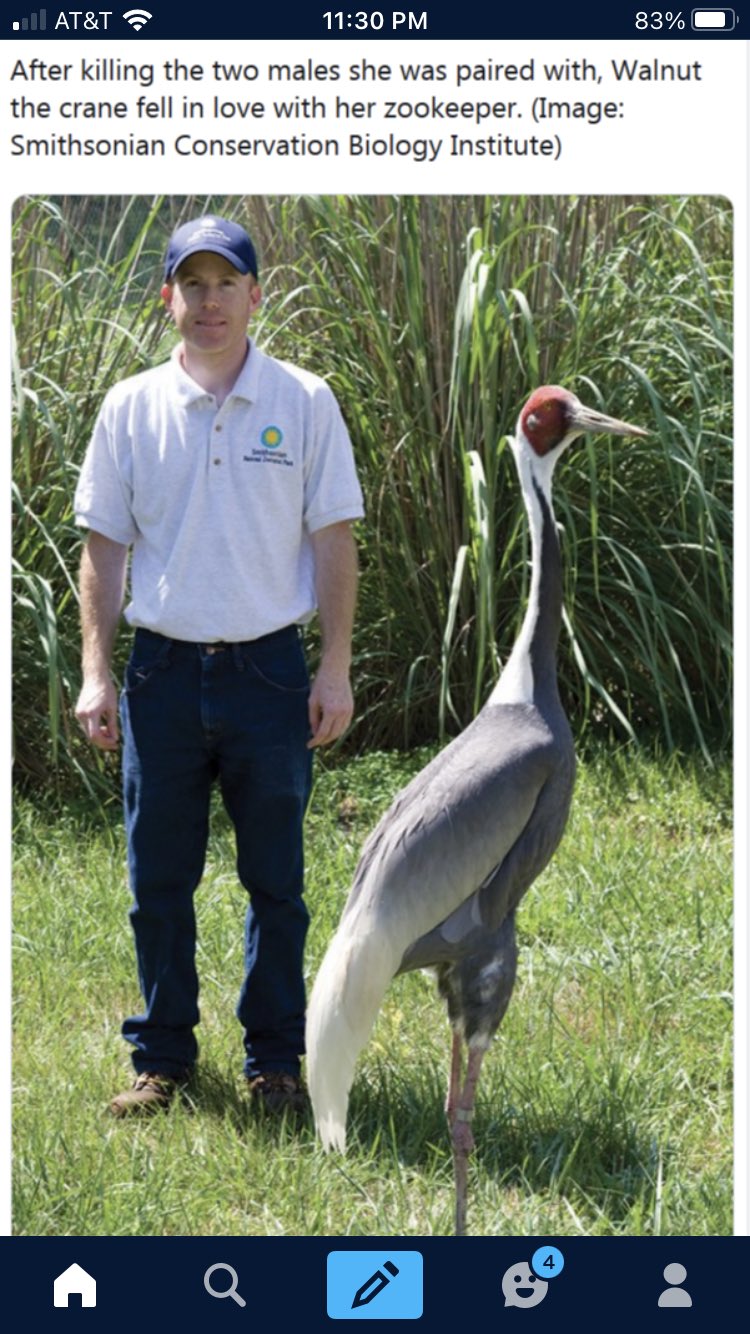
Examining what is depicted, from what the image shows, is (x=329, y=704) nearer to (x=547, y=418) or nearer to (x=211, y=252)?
(x=547, y=418)

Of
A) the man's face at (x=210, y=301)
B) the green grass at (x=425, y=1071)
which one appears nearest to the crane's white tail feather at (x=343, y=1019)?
the green grass at (x=425, y=1071)

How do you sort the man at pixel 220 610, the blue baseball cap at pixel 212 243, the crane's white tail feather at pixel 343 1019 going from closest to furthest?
the crane's white tail feather at pixel 343 1019, the blue baseball cap at pixel 212 243, the man at pixel 220 610

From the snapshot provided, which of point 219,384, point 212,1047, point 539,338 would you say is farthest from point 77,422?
point 212,1047

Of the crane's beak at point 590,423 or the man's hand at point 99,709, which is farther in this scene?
the man's hand at point 99,709

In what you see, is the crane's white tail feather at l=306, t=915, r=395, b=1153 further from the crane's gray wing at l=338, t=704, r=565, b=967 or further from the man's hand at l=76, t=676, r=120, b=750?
the man's hand at l=76, t=676, r=120, b=750

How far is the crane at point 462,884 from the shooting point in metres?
3.40
